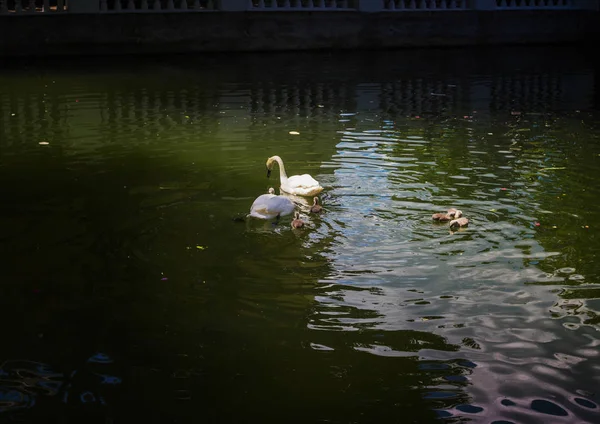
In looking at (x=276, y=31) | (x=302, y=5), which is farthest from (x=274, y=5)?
(x=302, y=5)

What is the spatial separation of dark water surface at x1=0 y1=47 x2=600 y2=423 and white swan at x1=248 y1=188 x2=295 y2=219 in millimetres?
156

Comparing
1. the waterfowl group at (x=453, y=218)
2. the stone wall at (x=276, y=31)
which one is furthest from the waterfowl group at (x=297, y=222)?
the stone wall at (x=276, y=31)

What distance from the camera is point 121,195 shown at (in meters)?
9.28

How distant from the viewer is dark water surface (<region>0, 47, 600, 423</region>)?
4.93m

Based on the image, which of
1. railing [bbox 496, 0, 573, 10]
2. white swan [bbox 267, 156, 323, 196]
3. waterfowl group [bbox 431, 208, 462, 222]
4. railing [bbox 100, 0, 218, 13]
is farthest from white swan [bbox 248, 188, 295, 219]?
railing [bbox 496, 0, 573, 10]

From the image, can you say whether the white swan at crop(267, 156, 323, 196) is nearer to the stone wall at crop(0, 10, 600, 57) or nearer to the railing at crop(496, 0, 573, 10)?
the stone wall at crop(0, 10, 600, 57)

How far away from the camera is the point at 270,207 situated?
26.8 ft

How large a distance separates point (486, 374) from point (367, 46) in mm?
24164

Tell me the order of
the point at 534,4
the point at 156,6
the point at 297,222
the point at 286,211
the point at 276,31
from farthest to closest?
the point at 534,4, the point at 276,31, the point at 156,6, the point at 286,211, the point at 297,222

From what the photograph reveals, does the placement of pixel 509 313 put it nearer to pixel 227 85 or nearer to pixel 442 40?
pixel 227 85

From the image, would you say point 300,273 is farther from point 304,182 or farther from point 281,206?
point 304,182

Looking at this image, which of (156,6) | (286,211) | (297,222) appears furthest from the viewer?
(156,6)

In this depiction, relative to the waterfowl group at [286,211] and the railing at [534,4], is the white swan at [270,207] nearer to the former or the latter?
the waterfowl group at [286,211]

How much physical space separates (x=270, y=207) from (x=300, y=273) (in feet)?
4.90
